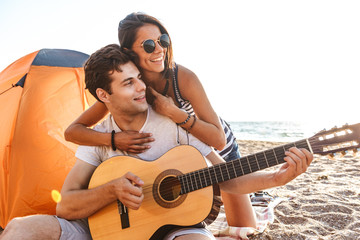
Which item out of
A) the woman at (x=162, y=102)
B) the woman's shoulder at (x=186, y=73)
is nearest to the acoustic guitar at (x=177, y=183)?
the woman at (x=162, y=102)

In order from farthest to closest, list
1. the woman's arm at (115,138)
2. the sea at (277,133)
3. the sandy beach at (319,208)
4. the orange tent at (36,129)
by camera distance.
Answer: the sea at (277,133)
the orange tent at (36,129)
the sandy beach at (319,208)
the woman's arm at (115,138)

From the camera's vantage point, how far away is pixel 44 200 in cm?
293

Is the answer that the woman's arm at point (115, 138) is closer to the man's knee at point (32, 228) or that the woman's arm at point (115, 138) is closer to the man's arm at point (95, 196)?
the man's arm at point (95, 196)

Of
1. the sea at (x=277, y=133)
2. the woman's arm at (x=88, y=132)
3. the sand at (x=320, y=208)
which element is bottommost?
the sea at (x=277, y=133)

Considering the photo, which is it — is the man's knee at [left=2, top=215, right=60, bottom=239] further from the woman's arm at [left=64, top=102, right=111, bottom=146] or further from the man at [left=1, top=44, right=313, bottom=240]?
the woman's arm at [left=64, top=102, right=111, bottom=146]

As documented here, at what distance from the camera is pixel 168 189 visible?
5.51ft

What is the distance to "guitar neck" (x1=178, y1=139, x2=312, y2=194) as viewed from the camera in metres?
1.49

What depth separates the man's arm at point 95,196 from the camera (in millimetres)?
1587

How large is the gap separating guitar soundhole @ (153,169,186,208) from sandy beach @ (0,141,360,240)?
1068 millimetres

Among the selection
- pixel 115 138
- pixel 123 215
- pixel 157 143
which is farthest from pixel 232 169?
pixel 115 138

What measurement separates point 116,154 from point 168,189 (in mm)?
572

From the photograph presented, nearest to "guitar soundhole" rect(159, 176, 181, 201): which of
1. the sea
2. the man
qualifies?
the man

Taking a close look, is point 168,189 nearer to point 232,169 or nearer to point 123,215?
point 123,215

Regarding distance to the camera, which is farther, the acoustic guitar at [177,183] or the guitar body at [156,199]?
the guitar body at [156,199]
